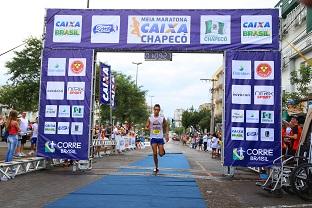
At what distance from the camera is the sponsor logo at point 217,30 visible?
12.4 meters

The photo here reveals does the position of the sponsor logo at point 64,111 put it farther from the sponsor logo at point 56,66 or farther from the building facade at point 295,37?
the building facade at point 295,37

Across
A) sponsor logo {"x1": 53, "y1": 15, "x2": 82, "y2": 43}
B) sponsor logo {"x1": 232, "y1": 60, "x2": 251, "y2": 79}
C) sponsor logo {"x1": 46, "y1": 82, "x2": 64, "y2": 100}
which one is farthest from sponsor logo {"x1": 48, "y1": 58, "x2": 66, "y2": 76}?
sponsor logo {"x1": 232, "y1": 60, "x2": 251, "y2": 79}

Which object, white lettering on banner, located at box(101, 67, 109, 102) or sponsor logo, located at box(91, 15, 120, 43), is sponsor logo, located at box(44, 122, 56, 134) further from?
white lettering on banner, located at box(101, 67, 109, 102)

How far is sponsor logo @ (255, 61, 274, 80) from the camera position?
12125 millimetres

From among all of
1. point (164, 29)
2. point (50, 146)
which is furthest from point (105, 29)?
point (50, 146)

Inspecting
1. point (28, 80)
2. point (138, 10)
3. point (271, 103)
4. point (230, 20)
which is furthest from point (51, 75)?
point (28, 80)

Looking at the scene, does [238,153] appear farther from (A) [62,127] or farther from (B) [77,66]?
(B) [77,66]

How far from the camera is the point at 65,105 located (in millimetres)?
12680

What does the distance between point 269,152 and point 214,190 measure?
11.1 feet

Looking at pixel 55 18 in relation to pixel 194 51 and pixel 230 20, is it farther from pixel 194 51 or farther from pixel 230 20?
pixel 230 20

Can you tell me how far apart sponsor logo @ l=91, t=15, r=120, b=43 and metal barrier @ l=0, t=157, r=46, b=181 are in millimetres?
3916

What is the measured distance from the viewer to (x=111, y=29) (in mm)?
12664

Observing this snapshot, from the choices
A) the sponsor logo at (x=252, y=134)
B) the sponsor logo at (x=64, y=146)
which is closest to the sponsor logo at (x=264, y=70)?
the sponsor logo at (x=252, y=134)

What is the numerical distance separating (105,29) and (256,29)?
4364mm
